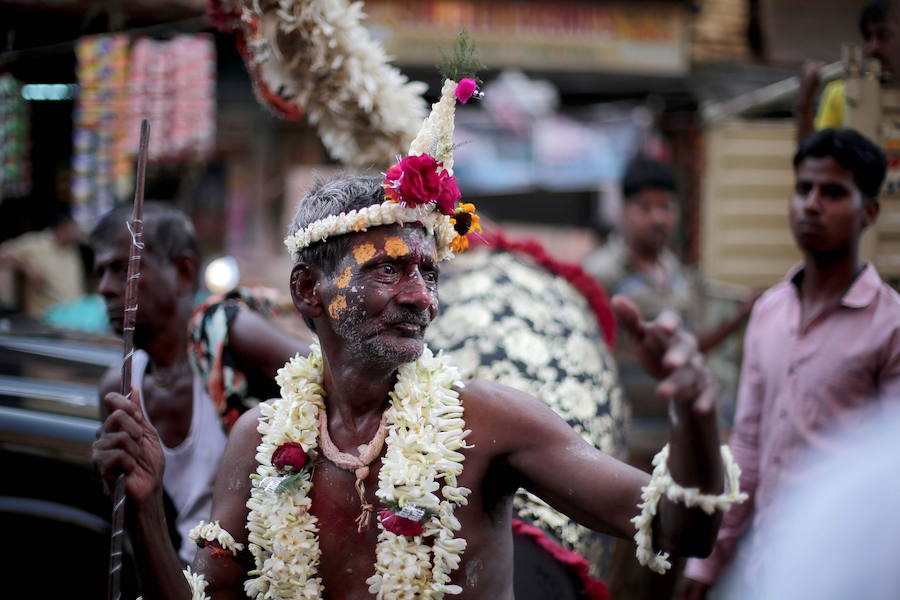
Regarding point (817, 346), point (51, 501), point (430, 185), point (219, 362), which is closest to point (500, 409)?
point (430, 185)

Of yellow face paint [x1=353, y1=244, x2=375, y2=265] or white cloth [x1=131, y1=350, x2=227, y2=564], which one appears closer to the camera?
yellow face paint [x1=353, y1=244, x2=375, y2=265]

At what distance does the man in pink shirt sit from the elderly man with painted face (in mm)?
1250

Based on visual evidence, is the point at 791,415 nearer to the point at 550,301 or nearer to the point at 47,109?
the point at 550,301

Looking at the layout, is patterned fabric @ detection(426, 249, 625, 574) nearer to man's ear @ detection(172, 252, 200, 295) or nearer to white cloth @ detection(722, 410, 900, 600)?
man's ear @ detection(172, 252, 200, 295)

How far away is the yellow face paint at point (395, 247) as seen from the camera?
7.97 ft

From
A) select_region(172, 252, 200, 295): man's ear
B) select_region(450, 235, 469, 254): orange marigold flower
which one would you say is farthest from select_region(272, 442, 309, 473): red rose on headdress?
select_region(172, 252, 200, 295): man's ear

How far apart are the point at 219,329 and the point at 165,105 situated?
4.37 m

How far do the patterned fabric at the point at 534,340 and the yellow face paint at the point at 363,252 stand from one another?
1.36m

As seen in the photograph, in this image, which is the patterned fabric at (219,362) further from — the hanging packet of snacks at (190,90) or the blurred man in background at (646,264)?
the hanging packet of snacks at (190,90)

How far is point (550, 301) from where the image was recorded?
13.9 ft

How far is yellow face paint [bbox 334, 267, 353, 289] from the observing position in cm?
246

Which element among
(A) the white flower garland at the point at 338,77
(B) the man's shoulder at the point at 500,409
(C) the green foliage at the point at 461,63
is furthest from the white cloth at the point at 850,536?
(A) the white flower garland at the point at 338,77

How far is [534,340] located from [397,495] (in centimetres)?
174

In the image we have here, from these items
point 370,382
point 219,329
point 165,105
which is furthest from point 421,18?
point 370,382
